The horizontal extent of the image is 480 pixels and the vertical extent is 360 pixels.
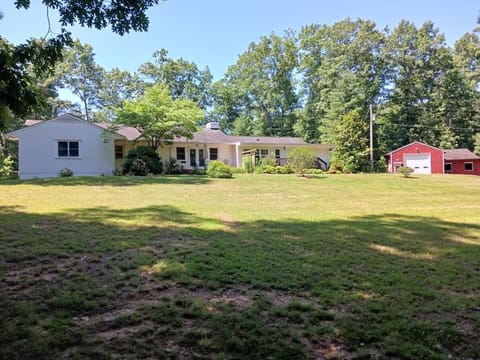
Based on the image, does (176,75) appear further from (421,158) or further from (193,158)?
(421,158)

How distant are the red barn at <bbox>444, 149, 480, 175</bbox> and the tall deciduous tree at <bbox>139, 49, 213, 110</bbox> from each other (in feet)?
96.7

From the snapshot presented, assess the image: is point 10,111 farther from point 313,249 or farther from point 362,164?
point 362,164

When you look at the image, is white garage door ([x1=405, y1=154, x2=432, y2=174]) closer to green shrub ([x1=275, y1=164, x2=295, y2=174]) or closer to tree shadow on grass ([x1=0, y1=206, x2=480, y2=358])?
green shrub ([x1=275, y1=164, x2=295, y2=174])

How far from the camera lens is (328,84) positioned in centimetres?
4284

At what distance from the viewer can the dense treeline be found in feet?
134

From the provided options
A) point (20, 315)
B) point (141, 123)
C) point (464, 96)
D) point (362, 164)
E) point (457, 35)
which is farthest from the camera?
point (457, 35)

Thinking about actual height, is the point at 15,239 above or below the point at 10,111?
below

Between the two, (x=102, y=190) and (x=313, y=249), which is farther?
(x=102, y=190)

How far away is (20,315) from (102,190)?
433 inches

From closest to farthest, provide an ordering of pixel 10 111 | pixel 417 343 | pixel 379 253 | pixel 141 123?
pixel 417 343, pixel 10 111, pixel 379 253, pixel 141 123

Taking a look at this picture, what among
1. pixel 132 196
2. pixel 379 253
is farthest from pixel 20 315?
pixel 132 196

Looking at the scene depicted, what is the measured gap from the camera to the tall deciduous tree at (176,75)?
155 feet

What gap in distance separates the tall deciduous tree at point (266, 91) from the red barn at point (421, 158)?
15.3 meters

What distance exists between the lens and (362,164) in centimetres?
3325
